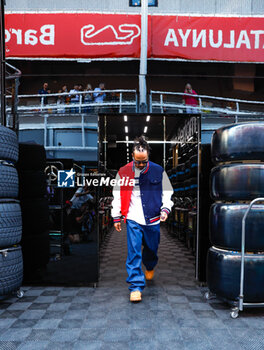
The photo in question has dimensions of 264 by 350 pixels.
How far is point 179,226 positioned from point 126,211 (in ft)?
14.0

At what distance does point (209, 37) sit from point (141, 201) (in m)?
6.13

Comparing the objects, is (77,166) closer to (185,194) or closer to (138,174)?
(138,174)

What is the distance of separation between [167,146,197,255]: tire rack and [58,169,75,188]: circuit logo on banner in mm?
2279

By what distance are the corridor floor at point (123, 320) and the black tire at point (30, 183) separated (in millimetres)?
1151

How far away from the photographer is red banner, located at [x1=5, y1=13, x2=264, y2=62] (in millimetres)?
8148

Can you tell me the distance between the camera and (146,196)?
3799 millimetres

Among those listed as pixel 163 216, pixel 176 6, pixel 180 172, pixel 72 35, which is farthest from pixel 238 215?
pixel 176 6

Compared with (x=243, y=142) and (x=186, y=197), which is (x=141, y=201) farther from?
(x=186, y=197)

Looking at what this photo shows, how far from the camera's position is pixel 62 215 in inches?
160

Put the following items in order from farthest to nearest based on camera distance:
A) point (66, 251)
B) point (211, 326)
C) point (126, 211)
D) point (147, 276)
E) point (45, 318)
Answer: point (147, 276)
point (66, 251)
point (126, 211)
point (45, 318)
point (211, 326)

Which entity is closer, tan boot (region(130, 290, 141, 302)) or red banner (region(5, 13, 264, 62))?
tan boot (region(130, 290, 141, 302))

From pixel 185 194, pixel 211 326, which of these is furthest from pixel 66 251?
pixel 185 194

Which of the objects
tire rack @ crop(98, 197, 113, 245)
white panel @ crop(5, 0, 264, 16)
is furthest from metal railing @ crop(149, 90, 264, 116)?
white panel @ crop(5, 0, 264, 16)

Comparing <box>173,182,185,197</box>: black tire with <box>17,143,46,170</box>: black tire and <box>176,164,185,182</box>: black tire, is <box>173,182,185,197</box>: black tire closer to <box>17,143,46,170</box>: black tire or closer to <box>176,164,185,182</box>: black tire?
<box>176,164,185,182</box>: black tire
